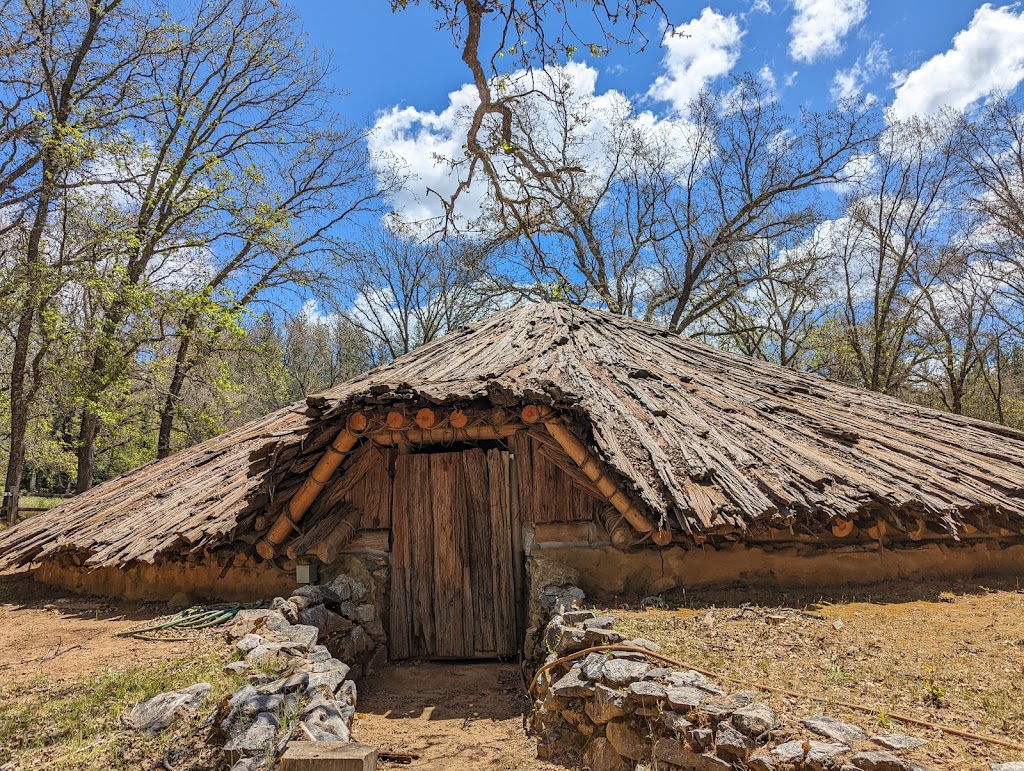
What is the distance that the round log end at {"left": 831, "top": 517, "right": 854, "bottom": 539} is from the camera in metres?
5.91

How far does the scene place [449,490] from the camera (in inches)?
268

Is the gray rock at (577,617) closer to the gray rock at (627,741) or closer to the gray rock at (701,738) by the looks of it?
the gray rock at (627,741)

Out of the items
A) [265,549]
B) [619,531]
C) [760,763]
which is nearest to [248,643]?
[265,549]

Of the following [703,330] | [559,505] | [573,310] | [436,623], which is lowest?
[436,623]

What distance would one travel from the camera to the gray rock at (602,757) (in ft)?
12.7

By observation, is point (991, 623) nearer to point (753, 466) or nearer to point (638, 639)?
point (753, 466)

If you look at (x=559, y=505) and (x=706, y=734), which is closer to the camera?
(x=706, y=734)

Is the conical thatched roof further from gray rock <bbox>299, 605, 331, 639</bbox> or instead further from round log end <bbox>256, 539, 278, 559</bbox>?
gray rock <bbox>299, 605, 331, 639</bbox>

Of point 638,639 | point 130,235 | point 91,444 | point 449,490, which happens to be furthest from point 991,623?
point 91,444

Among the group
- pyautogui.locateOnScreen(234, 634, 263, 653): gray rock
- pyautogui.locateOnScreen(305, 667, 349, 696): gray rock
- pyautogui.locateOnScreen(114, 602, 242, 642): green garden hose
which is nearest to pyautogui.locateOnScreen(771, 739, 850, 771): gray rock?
pyautogui.locateOnScreen(305, 667, 349, 696): gray rock

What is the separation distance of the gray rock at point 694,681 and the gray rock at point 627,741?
0.37m

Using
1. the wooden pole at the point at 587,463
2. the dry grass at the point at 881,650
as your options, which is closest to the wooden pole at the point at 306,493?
the wooden pole at the point at 587,463

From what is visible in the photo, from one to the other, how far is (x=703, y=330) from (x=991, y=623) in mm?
19306

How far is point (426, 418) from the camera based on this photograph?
21.1 ft
